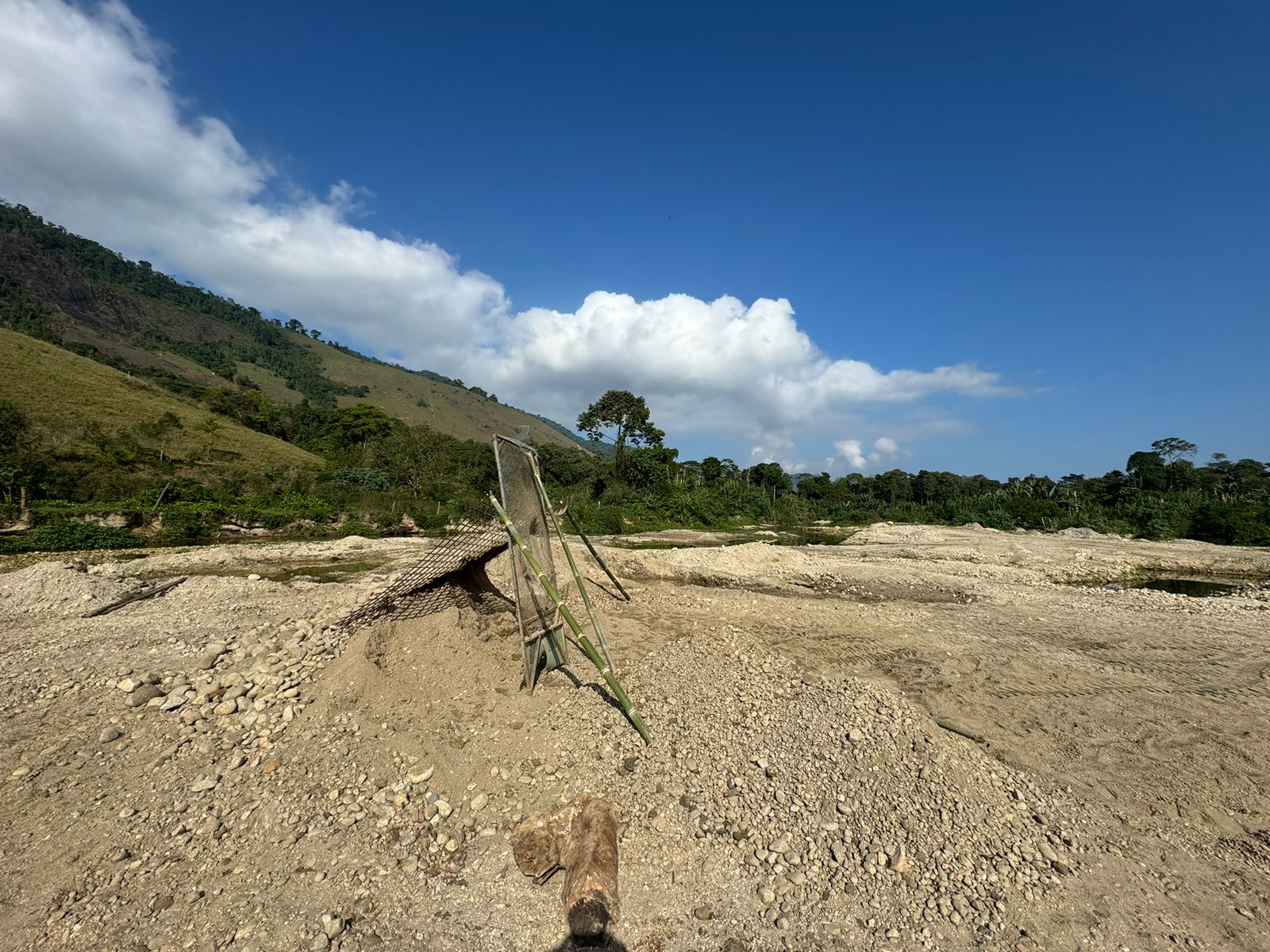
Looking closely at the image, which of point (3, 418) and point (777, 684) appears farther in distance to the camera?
point (3, 418)

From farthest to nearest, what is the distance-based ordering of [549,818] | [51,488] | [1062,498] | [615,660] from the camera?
[1062,498] < [51,488] < [615,660] < [549,818]

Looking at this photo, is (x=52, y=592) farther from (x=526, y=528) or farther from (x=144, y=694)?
(x=526, y=528)

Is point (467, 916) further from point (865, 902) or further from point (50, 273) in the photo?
point (50, 273)

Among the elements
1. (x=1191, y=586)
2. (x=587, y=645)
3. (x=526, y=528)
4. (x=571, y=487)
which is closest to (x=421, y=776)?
(x=587, y=645)

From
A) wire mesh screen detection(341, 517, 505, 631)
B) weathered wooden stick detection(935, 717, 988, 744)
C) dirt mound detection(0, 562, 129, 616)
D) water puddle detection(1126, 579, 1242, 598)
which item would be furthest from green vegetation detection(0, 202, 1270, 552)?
weathered wooden stick detection(935, 717, 988, 744)

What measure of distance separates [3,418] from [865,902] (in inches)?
1713

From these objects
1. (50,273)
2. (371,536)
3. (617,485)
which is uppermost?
(50,273)

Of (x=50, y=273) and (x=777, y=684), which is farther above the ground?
(x=50, y=273)

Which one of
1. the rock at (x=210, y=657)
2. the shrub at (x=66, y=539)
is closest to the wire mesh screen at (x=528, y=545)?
the rock at (x=210, y=657)

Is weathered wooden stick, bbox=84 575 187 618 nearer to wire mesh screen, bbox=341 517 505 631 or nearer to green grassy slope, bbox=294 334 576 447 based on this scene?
wire mesh screen, bbox=341 517 505 631

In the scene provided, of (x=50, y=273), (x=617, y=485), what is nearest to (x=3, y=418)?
(x=617, y=485)

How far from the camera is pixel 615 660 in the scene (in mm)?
6605

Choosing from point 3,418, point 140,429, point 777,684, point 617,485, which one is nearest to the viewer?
point 777,684

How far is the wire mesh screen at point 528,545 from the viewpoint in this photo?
5.49 metres
